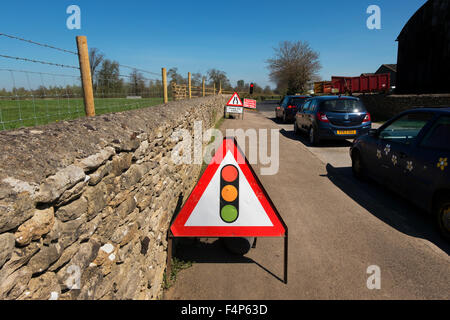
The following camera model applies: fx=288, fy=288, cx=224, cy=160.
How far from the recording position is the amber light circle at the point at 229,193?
303 centimetres

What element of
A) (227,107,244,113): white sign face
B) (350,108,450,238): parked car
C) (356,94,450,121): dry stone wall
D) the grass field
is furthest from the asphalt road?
(356,94,450,121): dry stone wall

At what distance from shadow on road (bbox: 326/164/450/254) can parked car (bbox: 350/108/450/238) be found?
26cm

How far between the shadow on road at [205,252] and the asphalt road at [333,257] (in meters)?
0.01

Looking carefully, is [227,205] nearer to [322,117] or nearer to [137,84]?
[137,84]

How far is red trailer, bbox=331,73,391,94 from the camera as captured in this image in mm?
24766

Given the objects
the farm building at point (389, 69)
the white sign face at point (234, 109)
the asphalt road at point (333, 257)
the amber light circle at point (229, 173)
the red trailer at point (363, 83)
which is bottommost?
the asphalt road at point (333, 257)

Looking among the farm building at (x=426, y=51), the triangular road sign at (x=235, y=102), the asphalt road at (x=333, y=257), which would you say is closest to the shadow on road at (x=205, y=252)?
the asphalt road at (x=333, y=257)

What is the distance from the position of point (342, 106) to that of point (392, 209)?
579cm

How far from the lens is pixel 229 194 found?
3.04m

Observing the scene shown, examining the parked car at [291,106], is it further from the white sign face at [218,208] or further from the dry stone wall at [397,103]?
the white sign face at [218,208]
